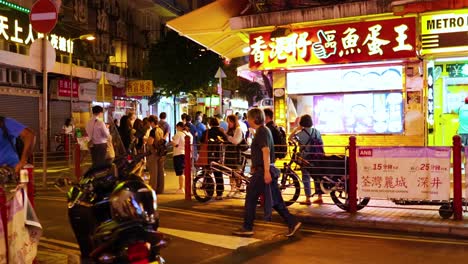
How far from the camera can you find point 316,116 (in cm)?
1333

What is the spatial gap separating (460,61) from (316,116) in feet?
13.1

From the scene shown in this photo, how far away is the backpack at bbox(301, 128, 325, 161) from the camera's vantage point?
9.57 metres

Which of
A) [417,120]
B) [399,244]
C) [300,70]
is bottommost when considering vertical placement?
[399,244]

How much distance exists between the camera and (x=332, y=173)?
928 cm

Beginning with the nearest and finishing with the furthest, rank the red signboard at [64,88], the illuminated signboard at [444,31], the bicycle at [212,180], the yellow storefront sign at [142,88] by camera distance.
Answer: the bicycle at [212,180], the illuminated signboard at [444,31], the yellow storefront sign at [142,88], the red signboard at [64,88]

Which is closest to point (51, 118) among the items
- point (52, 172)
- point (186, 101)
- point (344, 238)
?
point (52, 172)

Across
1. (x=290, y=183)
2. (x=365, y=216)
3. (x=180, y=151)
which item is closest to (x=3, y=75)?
(x=180, y=151)

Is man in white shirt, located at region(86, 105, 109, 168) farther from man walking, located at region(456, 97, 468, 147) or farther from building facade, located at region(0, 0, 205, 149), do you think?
man walking, located at region(456, 97, 468, 147)

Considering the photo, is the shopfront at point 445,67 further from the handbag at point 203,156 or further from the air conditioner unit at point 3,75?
the air conditioner unit at point 3,75

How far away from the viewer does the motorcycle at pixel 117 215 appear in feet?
13.0

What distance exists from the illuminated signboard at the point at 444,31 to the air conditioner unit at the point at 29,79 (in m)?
19.3

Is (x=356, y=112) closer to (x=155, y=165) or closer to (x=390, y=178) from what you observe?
(x=390, y=178)

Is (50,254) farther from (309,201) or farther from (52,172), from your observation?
(52,172)

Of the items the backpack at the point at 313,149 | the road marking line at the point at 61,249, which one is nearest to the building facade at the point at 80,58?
the backpack at the point at 313,149
